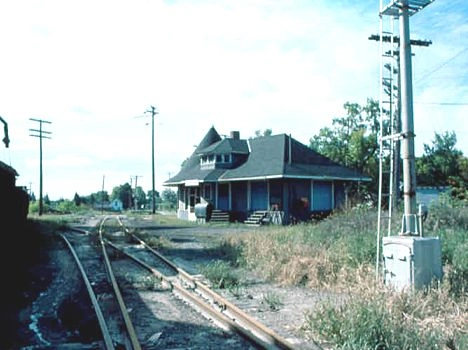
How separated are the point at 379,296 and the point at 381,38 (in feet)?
16.7

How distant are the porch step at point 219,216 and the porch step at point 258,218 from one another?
221cm

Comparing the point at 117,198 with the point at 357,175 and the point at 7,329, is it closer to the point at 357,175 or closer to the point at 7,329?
the point at 357,175

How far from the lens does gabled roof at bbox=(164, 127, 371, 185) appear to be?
3002 centimetres

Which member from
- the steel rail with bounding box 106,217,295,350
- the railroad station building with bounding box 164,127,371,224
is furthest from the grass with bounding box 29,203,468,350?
the railroad station building with bounding box 164,127,371,224

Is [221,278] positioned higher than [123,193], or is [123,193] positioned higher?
[123,193]

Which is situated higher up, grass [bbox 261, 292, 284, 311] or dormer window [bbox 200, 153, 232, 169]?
dormer window [bbox 200, 153, 232, 169]

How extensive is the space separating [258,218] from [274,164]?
352cm

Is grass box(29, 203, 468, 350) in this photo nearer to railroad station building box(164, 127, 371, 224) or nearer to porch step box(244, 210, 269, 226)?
porch step box(244, 210, 269, 226)

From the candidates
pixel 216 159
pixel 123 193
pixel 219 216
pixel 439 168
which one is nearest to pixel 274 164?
pixel 219 216

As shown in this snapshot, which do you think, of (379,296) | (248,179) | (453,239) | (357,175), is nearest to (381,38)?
(453,239)

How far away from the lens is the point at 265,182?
3106 cm

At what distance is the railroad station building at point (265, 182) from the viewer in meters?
29.8

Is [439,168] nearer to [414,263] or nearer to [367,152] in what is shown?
[367,152]

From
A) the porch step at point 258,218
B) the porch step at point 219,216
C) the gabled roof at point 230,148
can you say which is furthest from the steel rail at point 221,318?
the gabled roof at point 230,148
